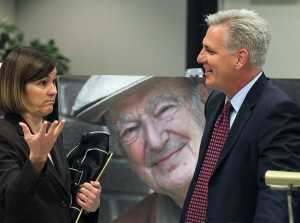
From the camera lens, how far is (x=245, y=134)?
2.38 meters

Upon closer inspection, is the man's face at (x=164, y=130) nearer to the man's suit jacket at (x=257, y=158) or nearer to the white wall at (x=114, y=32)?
the man's suit jacket at (x=257, y=158)

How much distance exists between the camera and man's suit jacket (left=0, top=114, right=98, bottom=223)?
2.32 metres

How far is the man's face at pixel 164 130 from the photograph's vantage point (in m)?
4.02

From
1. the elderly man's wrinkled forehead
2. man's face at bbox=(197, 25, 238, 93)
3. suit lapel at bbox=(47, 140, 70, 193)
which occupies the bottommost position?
the elderly man's wrinkled forehead

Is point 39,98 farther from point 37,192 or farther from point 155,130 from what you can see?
point 155,130

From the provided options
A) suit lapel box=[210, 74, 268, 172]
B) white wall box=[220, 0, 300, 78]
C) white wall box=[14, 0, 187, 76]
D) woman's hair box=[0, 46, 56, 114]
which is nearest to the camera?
suit lapel box=[210, 74, 268, 172]

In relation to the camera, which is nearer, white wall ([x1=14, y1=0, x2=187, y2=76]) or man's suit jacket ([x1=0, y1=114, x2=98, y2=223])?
man's suit jacket ([x1=0, y1=114, x2=98, y2=223])

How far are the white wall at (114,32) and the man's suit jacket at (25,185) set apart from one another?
4113 millimetres

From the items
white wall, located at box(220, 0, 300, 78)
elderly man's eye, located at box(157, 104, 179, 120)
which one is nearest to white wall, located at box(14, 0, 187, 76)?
white wall, located at box(220, 0, 300, 78)

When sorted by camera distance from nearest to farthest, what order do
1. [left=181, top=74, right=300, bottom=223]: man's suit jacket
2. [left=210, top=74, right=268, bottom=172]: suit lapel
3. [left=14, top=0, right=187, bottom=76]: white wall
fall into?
[left=181, top=74, right=300, bottom=223]: man's suit jacket, [left=210, top=74, right=268, bottom=172]: suit lapel, [left=14, top=0, right=187, bottom=76]: white wall

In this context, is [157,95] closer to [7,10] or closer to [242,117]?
[242,117]

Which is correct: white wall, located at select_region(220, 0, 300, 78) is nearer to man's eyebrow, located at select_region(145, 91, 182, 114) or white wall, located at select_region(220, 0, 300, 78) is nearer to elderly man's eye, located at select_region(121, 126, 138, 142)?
man's eyebrow, located at select_region(145, 91, 182, 114)

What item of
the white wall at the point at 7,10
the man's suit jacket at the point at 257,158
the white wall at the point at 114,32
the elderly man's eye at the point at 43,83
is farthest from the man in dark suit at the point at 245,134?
the white wall at the point at 7,10

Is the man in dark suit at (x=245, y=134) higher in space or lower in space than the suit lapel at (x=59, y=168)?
higher
